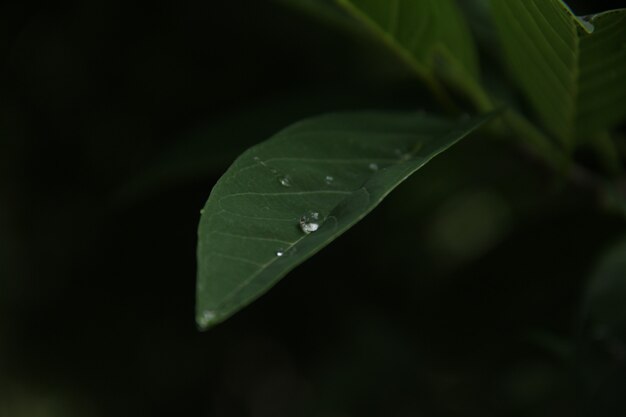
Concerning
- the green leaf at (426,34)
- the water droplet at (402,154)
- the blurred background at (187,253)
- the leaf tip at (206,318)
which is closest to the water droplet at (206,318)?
the leaf tip at (206,318)

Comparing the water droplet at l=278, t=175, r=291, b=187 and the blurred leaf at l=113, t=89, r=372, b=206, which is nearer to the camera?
the water droplet at l=278, t=175, r=291, b=187

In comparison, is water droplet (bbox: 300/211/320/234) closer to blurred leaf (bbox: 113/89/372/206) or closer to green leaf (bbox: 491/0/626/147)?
green leaf (bbox: 491/0/626/147)

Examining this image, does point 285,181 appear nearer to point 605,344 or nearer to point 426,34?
point 426,34

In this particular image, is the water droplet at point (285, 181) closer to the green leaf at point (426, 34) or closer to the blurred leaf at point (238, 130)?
the green leaf at point (426, 34)

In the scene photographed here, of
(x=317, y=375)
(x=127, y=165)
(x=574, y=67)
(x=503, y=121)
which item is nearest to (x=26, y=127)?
(x=127, y=165)

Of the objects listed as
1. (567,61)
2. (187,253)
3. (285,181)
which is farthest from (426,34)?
(187,253)

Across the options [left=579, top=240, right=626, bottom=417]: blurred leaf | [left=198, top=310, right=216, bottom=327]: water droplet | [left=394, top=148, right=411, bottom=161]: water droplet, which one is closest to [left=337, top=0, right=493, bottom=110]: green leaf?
[left=394, top=148, right=411, bottom=161]: water droplet
